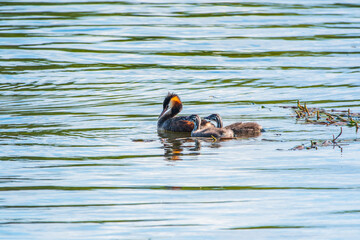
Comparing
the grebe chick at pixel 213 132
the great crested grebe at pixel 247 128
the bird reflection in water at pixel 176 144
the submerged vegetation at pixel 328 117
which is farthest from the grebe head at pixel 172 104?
the submerged vegetation at pixel 328 117

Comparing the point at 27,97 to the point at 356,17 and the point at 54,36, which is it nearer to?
the point at 54,36

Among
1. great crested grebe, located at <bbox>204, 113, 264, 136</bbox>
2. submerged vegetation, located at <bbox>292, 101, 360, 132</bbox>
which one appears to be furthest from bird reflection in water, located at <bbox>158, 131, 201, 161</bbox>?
submerged vegetation, located at <bbox>292, 101, 360, 132</bbox>

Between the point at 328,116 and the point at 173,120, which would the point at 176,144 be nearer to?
the point at 173,120

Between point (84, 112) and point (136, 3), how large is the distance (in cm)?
1719

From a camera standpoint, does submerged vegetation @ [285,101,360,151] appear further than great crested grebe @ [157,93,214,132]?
No

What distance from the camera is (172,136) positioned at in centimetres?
1263

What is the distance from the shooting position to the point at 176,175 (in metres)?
9.67

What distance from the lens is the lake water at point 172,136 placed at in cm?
798

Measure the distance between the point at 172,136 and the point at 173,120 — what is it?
0.43m

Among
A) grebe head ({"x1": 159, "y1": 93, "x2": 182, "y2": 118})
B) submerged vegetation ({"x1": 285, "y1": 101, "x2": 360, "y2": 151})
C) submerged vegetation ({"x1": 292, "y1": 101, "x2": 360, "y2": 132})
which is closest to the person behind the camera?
submerged vegetation ({"x1": 285, "y1": 101, "x2": 360, "y2": 151})

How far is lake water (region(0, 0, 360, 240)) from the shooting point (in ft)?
26.2

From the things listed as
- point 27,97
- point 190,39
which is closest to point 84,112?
point 27,97

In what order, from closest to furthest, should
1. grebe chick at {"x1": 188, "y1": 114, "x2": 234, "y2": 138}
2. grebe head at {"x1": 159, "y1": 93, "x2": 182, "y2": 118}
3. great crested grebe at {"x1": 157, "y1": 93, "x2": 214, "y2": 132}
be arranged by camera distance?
grebe chick at {"x1": 188, "y1": 114, "x2": 234, "y2": 138} < great crested grebe at {"x1": 157, "y1": 93, "x2": 214, "y2": 132} < grebe head at {"x1": 159, "y1": 93, "x2": 182, "y2": 118}

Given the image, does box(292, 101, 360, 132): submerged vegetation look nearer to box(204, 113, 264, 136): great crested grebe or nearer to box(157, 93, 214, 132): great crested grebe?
box(204, 113, 264, 136): great crested grebe
